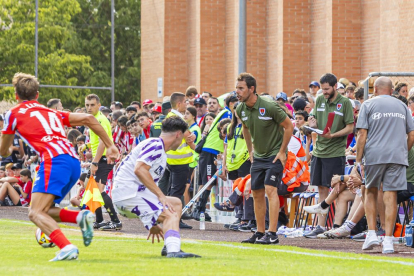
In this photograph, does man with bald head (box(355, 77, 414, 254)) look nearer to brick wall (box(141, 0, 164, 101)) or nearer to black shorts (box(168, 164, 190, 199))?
black shorts (box(168, 164, 190, 199))

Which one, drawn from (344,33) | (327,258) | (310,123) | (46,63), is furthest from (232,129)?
(46,63)

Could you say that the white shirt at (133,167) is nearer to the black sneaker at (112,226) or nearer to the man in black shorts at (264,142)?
the man in black shorts at (264,142)

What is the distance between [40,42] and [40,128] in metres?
39.6

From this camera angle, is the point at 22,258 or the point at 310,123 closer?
the point at 22,258

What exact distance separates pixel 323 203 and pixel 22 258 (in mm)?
5338

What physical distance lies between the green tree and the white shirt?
36733 mm

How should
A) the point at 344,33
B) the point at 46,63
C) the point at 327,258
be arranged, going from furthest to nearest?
the point at 46,63 → the point at 344,33 → the point at 327,258

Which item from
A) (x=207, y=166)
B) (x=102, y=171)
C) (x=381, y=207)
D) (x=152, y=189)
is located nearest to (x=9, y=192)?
(x=207, y=166)

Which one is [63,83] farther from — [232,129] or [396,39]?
[232,129]

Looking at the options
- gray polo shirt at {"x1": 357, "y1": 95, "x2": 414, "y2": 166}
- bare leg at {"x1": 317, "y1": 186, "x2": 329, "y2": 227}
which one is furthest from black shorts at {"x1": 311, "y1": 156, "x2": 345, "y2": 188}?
gray polo shirt at {"x1": 357, "y1": 95, "x2": 414, "y2": 166}

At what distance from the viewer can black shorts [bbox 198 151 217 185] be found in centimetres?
1795

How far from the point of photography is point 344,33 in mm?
27312

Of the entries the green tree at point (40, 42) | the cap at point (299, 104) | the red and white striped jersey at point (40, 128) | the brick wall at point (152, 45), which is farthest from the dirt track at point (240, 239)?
the green tree at point (40, 42)

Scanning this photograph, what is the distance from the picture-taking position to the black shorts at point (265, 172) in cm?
1288
